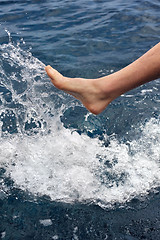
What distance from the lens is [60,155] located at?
3.49m

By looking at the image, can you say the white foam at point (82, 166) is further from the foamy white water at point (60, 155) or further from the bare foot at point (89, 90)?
the bare foot at point (89, 90)

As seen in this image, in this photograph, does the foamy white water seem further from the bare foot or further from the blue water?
the bare foot

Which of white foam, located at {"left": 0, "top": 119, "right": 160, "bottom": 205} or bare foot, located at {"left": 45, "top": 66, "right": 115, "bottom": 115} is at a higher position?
bare foot, located at {"left": 45, "top": 66, "right": 115, "bottom": 115}

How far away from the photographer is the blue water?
2582 mm

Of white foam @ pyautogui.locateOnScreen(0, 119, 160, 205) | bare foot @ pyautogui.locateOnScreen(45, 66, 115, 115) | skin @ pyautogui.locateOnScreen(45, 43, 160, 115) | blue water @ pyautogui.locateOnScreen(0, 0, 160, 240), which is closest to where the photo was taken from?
skin @ pyautogui.locateOnScreen(45, 43, 160, 115)

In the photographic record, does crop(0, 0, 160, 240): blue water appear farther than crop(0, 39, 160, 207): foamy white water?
No

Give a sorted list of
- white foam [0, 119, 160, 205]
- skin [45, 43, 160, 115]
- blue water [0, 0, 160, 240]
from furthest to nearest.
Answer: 1. white foam [0, 119, 160, 205]
2. blue water [0, 0, 160, 240]
3. skin [45, 43, 160, 115]

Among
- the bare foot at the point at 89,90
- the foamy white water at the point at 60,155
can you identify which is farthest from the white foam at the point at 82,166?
the bare foot at the point at 89,90

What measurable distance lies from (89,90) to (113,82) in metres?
0.28

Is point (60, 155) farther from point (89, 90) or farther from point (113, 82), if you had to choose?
point (113, 82)

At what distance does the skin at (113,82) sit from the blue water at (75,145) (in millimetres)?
1000

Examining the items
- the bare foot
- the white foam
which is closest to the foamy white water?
the white foam

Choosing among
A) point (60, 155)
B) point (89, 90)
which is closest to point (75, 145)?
point (60, 155)

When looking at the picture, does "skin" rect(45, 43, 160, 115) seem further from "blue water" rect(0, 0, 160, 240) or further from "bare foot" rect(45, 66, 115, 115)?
"blue water" rect(0, 0, 160, 240)
